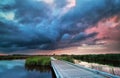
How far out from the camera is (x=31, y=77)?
2562 cm

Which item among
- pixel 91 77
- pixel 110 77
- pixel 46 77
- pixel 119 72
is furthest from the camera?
pixel 46 77

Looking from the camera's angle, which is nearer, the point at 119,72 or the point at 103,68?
the point at 119,72

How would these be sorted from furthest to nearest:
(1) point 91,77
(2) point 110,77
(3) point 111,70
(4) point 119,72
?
(3) point 111,70 → (4) point 119,72 → (1) point 91,77 → (2) point 110,77

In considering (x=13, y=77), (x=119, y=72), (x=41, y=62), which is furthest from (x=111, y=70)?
(x=41, y=62)

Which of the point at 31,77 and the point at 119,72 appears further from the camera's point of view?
the point at 31,77

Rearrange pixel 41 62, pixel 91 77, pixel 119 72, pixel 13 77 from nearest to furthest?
pixel 91 77 → pixel 119 72 → pixel 13 77 → pixel 41 62

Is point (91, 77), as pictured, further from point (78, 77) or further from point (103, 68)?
point (103, 68)

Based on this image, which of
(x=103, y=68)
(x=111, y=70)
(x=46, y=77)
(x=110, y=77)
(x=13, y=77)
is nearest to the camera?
(x=110, y=77)

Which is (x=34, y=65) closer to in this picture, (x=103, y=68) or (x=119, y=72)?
(x=103, y=68)

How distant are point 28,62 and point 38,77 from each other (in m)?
15.6

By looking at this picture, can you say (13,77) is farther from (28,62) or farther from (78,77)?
(78,77)

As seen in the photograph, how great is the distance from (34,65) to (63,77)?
93.9ft

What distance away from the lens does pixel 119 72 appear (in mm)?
15312

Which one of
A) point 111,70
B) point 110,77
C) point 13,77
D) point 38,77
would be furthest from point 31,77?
point 110,77
